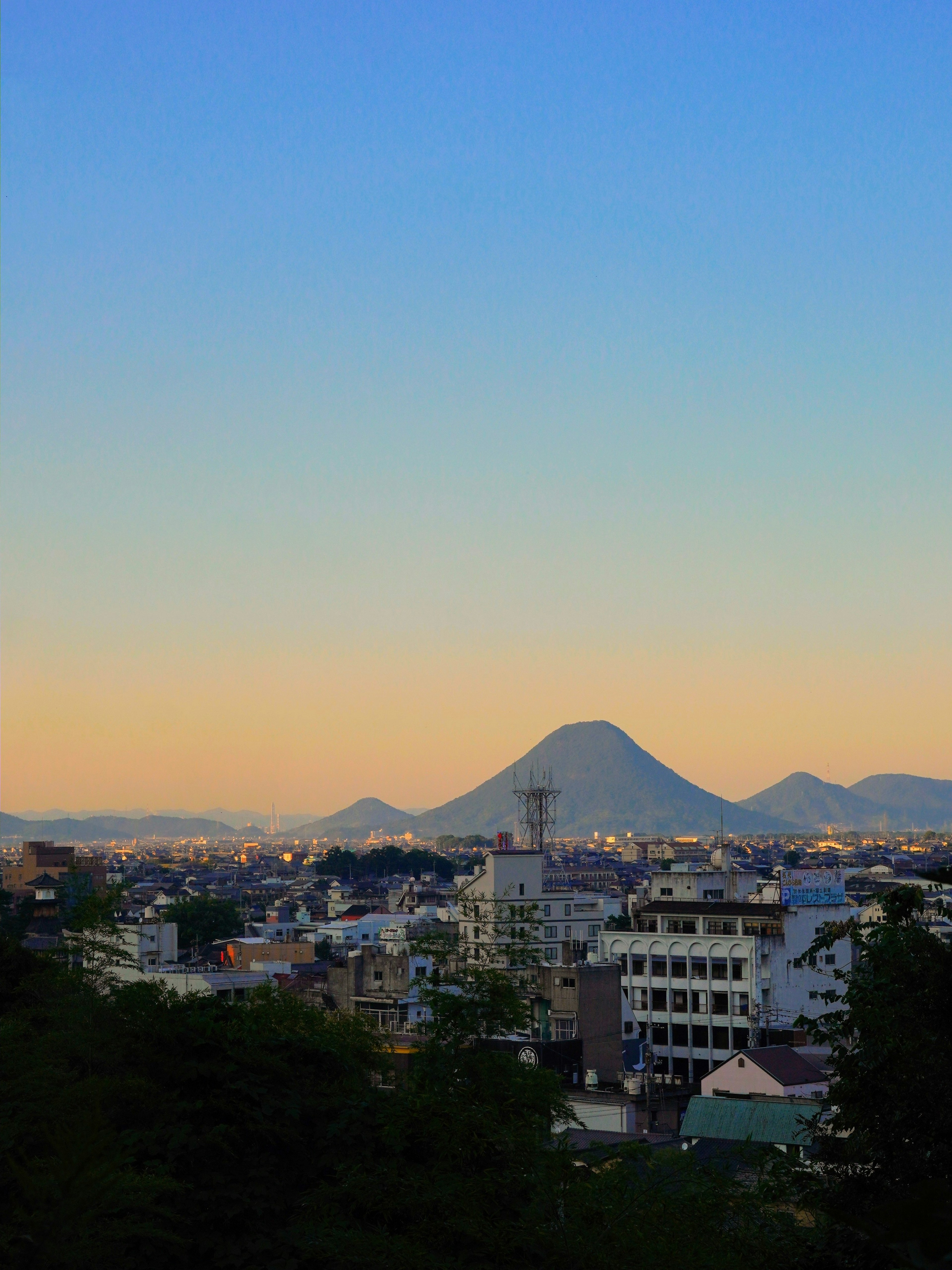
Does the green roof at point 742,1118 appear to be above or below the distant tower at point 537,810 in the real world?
below

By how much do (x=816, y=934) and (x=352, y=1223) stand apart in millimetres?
33856

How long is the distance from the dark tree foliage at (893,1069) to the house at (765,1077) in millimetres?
18602

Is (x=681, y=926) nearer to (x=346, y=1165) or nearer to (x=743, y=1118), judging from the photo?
(x=743, y=1118)

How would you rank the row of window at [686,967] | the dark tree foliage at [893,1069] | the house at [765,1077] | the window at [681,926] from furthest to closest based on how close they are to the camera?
the window at [681,926]
the row of window at [686,967]
the house at [765,1077]
the dark tree foliage at [893,1069]

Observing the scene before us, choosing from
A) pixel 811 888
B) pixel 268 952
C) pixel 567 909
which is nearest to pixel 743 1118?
pixel 811 888

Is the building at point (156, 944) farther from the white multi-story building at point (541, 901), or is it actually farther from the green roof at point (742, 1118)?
the green roof at point (742, 1118)

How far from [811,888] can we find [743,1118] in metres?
22.0

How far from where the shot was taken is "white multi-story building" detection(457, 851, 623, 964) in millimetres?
55312

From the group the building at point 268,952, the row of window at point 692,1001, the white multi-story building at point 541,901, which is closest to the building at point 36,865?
the building at point 268,952

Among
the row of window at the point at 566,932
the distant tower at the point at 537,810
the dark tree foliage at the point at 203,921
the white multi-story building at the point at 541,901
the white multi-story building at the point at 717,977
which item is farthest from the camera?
the dark tree foliage at the point at 203,921

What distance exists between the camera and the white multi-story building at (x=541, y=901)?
55312mm

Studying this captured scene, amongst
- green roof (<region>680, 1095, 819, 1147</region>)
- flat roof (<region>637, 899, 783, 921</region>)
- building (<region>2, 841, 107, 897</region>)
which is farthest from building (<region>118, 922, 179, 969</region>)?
building (<region>2, 841, 107, 897</region>)

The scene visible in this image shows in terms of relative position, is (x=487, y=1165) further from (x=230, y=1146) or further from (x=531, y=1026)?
(x=531, y=1026)

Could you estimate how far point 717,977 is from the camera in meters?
46.0
